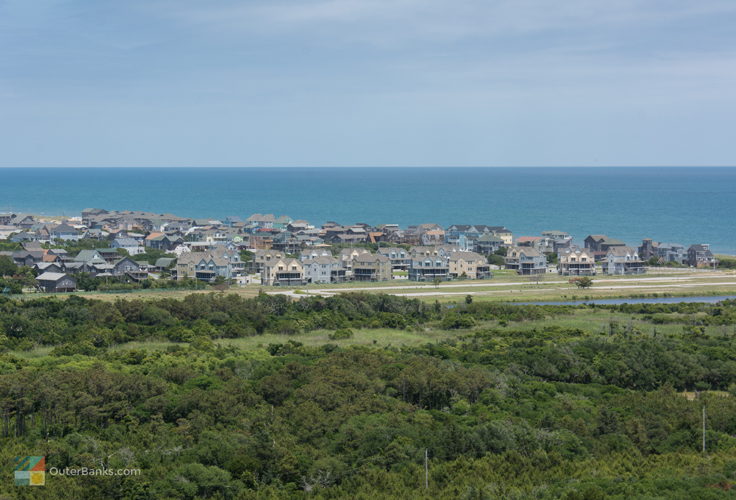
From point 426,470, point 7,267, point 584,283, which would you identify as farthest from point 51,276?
point 426,470

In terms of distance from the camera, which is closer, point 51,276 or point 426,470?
point 426,470

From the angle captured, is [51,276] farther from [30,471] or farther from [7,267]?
[30,471]

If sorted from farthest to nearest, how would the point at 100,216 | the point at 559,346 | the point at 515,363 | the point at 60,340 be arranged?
the point at 100,216, the point at 60,340, the point at 559,346, the point at 515,363

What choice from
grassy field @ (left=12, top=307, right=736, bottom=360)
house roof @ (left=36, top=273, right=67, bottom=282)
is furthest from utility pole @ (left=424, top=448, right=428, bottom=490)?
house roof @ (left=36, top=273, right=67, bottom=282)

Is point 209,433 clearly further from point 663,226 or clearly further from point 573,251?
point 663,226

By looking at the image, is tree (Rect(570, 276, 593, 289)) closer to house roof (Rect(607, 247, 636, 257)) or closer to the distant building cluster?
the distant building cluster

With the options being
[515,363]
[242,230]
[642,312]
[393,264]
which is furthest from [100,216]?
[515,363]
